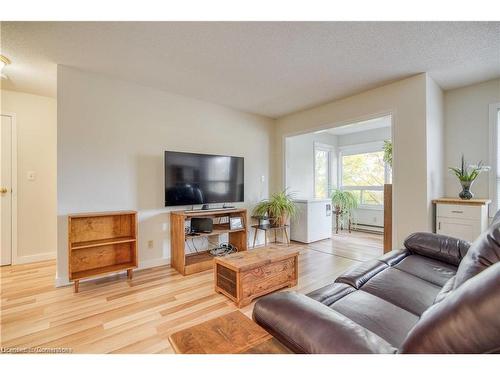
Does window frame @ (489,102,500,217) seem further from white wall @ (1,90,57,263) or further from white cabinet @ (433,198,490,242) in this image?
white wall @ (1,90,57,263)

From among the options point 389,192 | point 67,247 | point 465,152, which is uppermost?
point 465,152

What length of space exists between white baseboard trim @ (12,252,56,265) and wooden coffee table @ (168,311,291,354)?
3.59 metres

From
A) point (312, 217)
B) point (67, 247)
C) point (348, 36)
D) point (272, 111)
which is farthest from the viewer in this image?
point (312, 217)

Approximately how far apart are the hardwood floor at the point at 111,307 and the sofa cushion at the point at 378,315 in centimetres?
98

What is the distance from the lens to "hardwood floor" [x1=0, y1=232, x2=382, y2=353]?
1597mm

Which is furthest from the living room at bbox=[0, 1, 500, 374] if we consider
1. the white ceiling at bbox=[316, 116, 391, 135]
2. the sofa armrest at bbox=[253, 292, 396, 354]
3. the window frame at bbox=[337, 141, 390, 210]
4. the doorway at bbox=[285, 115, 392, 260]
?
the window frame at bbox=[337, 141, 390, 210]

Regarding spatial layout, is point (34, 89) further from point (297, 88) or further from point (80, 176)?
point (297, 88)

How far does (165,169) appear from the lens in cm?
292

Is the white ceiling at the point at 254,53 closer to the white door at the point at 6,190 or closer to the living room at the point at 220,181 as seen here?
the living room at the point at 220,181

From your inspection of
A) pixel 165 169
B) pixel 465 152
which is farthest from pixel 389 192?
pixel 165 169

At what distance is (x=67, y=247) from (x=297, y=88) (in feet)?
10.7

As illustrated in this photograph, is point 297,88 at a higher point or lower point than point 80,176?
higher

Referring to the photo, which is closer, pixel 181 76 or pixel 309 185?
pixel 181 76

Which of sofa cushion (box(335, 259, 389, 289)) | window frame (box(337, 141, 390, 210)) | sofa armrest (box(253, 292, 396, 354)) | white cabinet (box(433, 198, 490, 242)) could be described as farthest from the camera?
window frame (box(337, 141, 390, 210))
